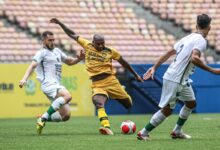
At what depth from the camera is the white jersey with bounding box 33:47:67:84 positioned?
15.5 meters

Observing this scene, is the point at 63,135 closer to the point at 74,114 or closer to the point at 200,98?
the point at 74,114

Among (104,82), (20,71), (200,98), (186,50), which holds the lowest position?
(200,98)

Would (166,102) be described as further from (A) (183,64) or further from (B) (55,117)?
(B) (55,117)

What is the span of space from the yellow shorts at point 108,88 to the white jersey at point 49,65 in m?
0.99

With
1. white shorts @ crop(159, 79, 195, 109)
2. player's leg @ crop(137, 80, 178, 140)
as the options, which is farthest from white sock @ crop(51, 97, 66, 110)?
white shorts @ crop(159, 79, 195, 109)

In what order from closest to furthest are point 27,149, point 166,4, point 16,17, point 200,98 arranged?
point 27,149, point 200,98, point 16,17, point 166,4

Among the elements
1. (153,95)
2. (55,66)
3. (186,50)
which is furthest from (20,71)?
(186,50)

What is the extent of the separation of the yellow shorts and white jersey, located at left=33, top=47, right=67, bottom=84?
99 cm

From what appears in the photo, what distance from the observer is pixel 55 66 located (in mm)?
15695

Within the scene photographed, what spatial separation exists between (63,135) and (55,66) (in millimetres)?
2047

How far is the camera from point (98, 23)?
1209 inches

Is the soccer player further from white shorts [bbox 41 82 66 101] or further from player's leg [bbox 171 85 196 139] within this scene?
player's leg [bbox 171 85 196 139]

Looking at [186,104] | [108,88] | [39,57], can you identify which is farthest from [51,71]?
[186,104]

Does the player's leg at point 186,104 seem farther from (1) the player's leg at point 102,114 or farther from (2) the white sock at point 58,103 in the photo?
(2) the white sock at point 58,103
